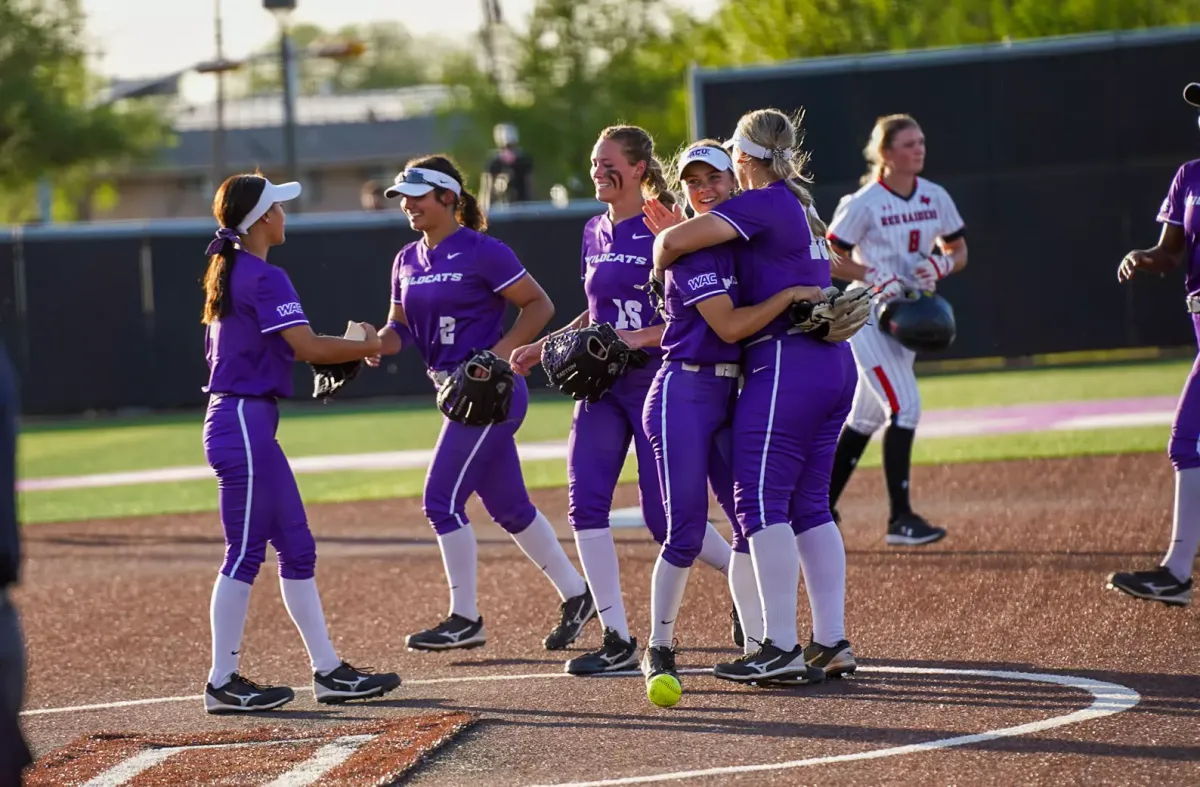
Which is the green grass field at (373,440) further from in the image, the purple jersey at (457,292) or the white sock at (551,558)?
the purple jersey at (457,292)

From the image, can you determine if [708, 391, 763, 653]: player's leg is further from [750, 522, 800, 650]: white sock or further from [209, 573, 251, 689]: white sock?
[209, 573, 251, 689]: white sock

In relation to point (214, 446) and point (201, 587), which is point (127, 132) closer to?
point (201, 587)

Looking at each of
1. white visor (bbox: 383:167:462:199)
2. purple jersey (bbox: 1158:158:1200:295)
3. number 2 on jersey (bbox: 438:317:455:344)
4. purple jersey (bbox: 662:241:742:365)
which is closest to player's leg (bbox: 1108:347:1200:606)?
purple jersey (bbox: 1158:158:1200:295)

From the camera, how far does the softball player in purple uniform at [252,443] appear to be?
6887 mm

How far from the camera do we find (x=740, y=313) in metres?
6.45

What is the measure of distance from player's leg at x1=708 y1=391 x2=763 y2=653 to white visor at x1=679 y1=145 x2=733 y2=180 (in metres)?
0.86

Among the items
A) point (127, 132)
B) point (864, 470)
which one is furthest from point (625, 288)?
point (127, 132)

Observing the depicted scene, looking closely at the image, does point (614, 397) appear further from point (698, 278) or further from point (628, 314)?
point (698, 278)

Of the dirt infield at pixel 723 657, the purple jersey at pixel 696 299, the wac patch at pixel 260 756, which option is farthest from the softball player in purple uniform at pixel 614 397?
the wac patch at pixel 260 756

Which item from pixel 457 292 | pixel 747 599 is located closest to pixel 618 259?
pixel 457 292

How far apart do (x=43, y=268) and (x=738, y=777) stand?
68.1ft

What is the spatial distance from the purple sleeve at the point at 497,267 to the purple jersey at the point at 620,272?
0.45m

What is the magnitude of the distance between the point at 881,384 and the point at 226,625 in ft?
14.1

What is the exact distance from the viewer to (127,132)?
49.7 m
